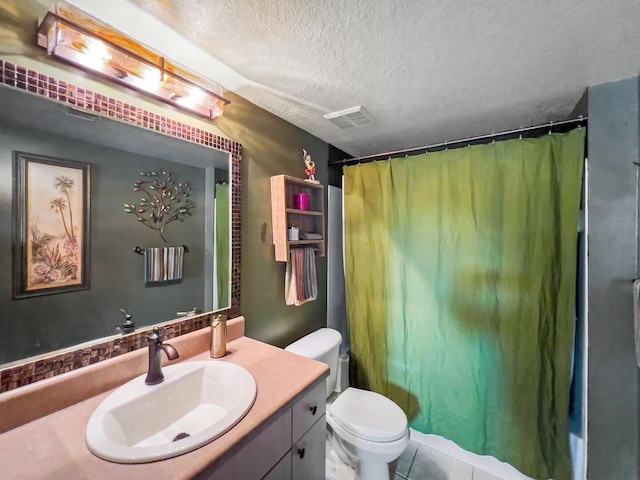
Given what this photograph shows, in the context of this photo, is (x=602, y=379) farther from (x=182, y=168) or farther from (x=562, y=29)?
(x=182, y=168)

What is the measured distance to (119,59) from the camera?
3.05ft

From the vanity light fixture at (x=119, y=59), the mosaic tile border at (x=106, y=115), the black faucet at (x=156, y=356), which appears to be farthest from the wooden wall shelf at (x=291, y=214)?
the black faucet at (x=156, y=356)

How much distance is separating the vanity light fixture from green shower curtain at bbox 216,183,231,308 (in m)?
0.40

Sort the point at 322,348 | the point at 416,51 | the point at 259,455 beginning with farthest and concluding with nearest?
the point at 322,348
the point at 416,51
the point at 259,455

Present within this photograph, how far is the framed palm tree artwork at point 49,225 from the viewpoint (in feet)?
2.53

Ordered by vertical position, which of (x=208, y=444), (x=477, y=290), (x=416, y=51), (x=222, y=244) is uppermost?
(x=416, y=51)

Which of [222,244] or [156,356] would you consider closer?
[156,356]

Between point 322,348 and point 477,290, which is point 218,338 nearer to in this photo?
point 322,348

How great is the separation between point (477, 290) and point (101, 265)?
1944mm

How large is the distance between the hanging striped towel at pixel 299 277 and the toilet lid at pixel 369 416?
674mm

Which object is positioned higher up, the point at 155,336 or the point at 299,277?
the point at 299,277

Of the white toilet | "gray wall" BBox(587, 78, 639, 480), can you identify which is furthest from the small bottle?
"gray wall" BBox(587, 78, 639, 480)

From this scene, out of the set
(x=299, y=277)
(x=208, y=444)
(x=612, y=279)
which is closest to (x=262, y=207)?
(x=299, y=277)

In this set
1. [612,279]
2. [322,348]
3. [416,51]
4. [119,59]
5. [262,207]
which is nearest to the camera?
[119,59]
